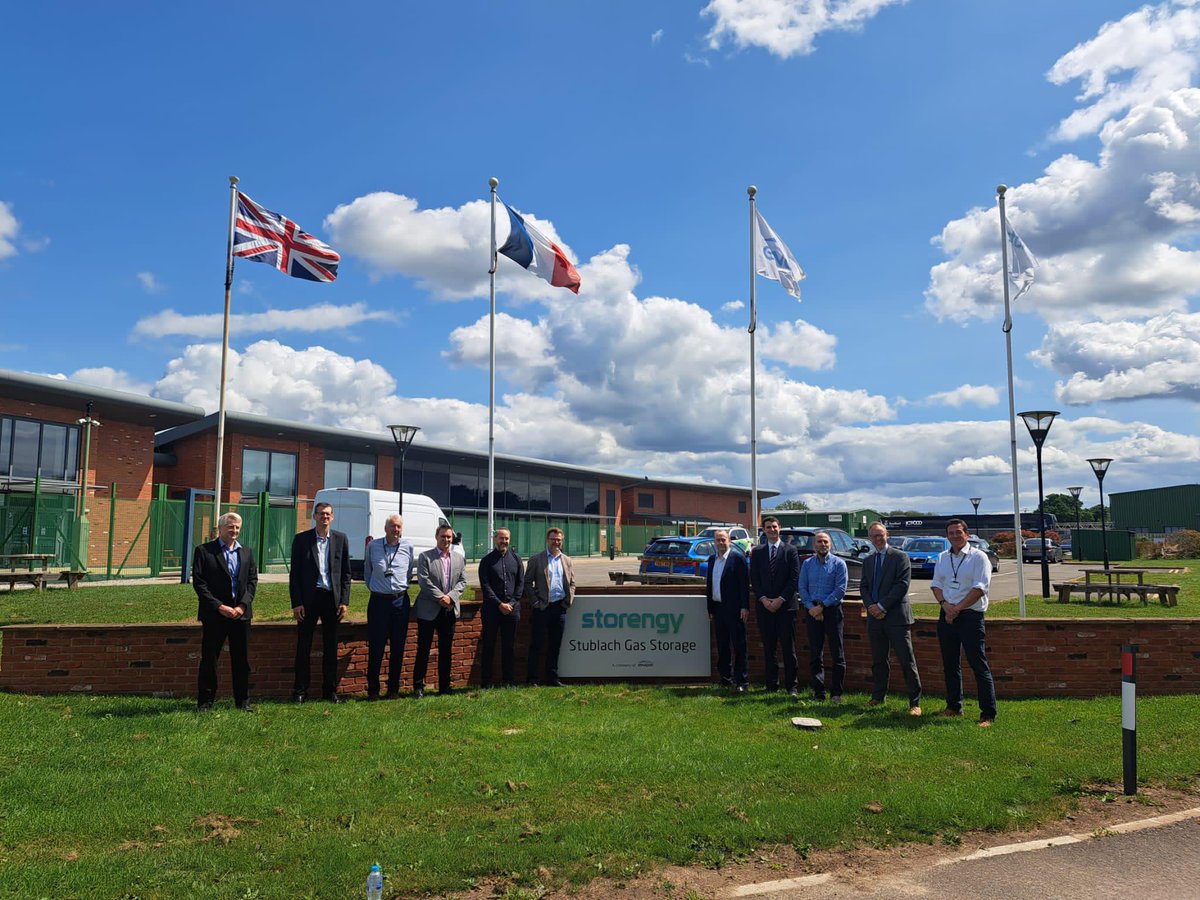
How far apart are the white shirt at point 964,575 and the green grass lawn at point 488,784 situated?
1.11m

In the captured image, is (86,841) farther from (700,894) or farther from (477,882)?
(700,894)

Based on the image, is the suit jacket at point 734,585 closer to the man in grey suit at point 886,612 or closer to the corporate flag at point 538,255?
the man in grey suit at point 886,612

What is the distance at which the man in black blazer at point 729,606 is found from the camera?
9164 mm

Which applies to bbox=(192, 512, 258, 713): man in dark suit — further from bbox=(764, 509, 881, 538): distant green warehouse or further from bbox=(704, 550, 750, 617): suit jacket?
Answer: bbox=(764, 509, 881, 538): distant green warehouse

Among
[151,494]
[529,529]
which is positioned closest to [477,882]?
[151,494]

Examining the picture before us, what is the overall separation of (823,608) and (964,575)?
1458 millimetres

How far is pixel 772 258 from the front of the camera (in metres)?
17.6

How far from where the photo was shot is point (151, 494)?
108 ft

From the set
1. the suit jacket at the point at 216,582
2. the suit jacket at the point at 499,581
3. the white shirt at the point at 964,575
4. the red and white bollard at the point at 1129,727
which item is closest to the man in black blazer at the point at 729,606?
the white shirt at the point at 964,575

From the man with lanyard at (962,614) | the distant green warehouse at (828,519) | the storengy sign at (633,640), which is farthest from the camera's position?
the distant green warehouse at (828,519)

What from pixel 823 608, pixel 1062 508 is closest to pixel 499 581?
pixel 823 608

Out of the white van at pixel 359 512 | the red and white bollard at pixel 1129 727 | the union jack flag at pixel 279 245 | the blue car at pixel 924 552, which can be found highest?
the union jack flag at pixel 279 245

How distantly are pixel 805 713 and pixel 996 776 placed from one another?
6.94ft

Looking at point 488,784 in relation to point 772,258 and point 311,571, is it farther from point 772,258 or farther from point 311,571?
point 772,258
